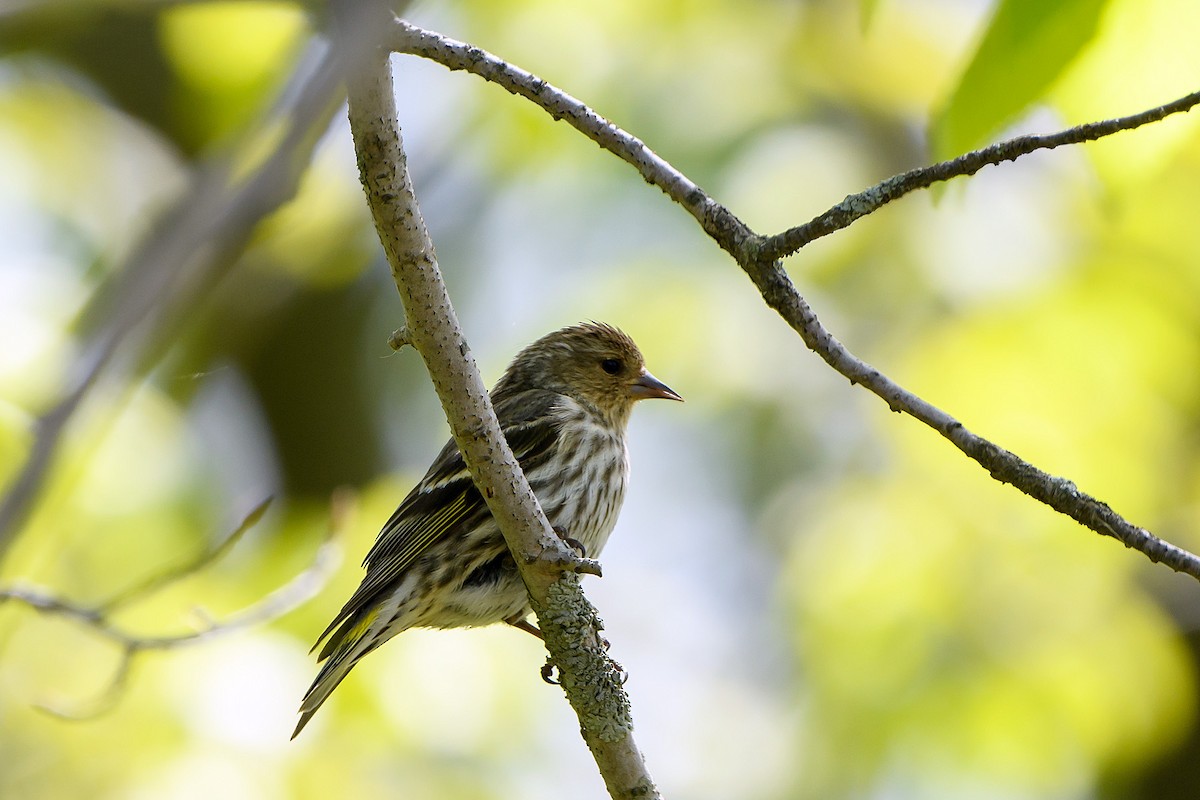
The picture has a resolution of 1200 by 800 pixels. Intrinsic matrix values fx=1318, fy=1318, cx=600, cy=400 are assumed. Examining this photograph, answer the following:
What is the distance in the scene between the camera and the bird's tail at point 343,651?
4.73m

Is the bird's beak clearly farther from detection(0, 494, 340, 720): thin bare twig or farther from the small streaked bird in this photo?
detection(0, 494, 340, 720): thin bare twig

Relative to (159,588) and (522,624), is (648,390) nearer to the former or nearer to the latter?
(522,624)

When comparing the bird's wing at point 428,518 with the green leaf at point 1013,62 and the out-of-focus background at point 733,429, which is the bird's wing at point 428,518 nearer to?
the out-of-focus background at point 733,429

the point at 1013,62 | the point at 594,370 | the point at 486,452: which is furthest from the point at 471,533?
the point at 1013,62

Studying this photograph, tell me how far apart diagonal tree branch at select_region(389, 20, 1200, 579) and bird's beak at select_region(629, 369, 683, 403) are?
123 inches

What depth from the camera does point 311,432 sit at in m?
10.2

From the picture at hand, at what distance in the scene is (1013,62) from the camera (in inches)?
96.0

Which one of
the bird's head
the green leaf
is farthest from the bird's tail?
the green leaf

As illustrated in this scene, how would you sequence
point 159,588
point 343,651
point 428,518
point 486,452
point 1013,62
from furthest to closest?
point 428,518, point 343,651, point 159,588, point 486,452, point 1013,62

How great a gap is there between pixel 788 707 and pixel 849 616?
30.6 inches

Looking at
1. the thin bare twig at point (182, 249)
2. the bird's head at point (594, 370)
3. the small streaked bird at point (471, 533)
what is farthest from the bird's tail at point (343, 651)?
the thin bare twig at point (182, 249)

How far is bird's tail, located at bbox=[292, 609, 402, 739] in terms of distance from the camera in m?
4.73

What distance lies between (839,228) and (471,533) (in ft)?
8.04

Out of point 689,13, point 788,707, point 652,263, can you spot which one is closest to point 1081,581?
point 788,707
